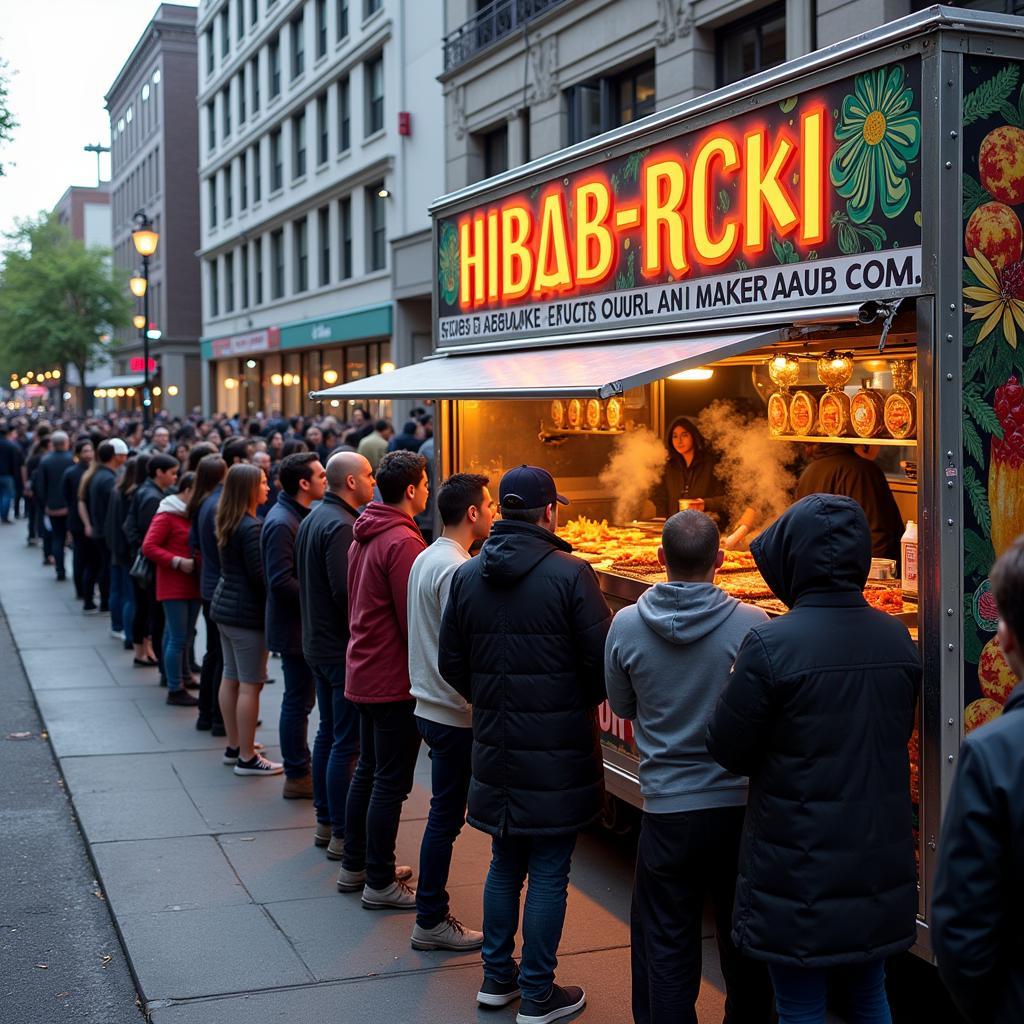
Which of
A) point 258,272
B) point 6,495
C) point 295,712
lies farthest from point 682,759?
point 258,272

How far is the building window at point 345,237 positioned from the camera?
31.1m

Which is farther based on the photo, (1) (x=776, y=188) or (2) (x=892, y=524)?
(2) (x=892, y=524)

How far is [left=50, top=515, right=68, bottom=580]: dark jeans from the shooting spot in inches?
721

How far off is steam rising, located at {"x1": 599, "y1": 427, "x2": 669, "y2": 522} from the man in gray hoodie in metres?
5.50

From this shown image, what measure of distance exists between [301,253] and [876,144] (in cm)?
3165

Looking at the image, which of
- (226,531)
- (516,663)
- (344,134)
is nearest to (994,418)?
(516,663)

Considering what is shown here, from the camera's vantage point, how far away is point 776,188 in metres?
5.50

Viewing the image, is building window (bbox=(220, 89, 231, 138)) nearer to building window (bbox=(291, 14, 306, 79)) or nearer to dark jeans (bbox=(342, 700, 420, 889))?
building window (bbox=(291, 14, 306, 79))

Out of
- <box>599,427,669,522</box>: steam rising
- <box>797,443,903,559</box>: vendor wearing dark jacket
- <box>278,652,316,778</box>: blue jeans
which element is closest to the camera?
<box>278,652,316,778</box>: blue jeans

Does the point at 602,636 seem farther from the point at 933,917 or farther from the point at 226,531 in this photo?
the point at 226,531

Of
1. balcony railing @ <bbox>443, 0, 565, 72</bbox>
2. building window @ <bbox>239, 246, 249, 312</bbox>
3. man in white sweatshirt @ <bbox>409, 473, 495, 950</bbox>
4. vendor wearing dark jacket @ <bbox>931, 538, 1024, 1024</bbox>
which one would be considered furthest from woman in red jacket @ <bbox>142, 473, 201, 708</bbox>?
building window @ <bbox>239, 246, 249, 312</bbox>

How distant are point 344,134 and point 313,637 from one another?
25.9 meters

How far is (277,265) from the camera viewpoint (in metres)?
37.5

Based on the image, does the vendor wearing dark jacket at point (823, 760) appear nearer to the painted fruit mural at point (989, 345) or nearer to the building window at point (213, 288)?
the painted fruit mural at point (989, 345)
